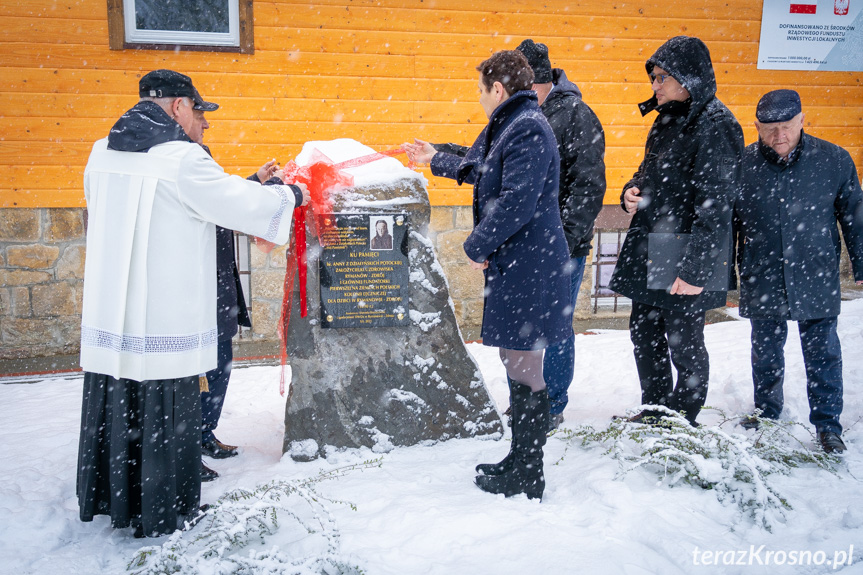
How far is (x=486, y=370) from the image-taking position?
4.80 metres

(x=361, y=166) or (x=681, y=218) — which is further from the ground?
(x=361, y=166)

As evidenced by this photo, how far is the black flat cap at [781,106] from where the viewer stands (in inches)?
119

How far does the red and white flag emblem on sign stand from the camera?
6.22 meters

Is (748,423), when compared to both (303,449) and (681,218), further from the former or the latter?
(303,449)

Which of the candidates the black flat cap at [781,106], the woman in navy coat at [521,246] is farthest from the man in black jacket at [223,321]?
the black flat cap at [781,106]

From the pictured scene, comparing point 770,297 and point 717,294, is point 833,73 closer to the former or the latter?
point 770,297

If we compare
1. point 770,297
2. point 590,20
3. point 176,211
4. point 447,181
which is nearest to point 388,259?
point 176,211

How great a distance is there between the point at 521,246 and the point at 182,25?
459 centimetres

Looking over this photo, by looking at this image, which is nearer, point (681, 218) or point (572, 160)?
point (681, 218)

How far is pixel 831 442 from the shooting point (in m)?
2.96

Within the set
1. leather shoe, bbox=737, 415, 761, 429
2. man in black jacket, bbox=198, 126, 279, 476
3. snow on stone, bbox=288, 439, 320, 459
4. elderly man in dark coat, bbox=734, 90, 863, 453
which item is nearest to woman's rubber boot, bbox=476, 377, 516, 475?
snow on stone, bbox=288, 439, 320, 459

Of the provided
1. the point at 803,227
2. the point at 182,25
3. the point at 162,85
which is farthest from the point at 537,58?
the point at 182,25

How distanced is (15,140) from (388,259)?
4.28 m

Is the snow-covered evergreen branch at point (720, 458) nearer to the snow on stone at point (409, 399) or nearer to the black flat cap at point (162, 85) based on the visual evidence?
the snow on stone at point (409, 399)
